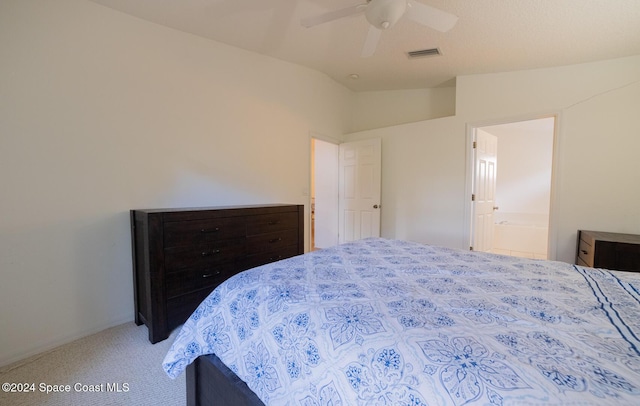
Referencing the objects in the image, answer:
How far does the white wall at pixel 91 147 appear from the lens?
175cm

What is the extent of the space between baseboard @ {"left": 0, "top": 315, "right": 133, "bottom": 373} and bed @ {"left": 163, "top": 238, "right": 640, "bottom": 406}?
1.42 metres

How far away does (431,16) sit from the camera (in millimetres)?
1691

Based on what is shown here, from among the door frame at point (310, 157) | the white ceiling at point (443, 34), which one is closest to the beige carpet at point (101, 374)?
the door frame at point (310, 157)

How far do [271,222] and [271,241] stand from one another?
0.67 ft

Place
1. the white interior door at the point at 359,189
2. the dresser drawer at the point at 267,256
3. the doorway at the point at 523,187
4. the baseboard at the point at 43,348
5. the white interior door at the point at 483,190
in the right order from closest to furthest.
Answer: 1. the baseboard at the point at 43,348
2. the dresser drawer at the point at 267,256
3. the white interior door at the point at 483,190
4. the white interior door at the point at 359,189
5. the doorway at the point at 523,187

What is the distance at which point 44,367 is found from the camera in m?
1.67

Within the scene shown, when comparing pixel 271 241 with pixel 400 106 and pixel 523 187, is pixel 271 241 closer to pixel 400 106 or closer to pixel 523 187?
pixel 400 106

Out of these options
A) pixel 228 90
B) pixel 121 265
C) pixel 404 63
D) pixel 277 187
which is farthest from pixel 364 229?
→ pixel 121 265

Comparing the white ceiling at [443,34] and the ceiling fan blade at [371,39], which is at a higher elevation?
the white ceiling at [443,34]

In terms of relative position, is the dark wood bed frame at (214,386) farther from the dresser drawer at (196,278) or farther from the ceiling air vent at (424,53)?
the ceiling air vent at (424,53)

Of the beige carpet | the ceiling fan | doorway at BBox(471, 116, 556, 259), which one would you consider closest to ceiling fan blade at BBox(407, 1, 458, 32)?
the ceiling fan

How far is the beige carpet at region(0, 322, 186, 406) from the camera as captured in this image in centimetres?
143

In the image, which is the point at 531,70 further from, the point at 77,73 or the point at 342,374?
the point at 77,73

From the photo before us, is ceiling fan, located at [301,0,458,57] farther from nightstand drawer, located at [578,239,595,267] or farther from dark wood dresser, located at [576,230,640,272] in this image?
nightstand drawer, located at [578,239,595,267]
